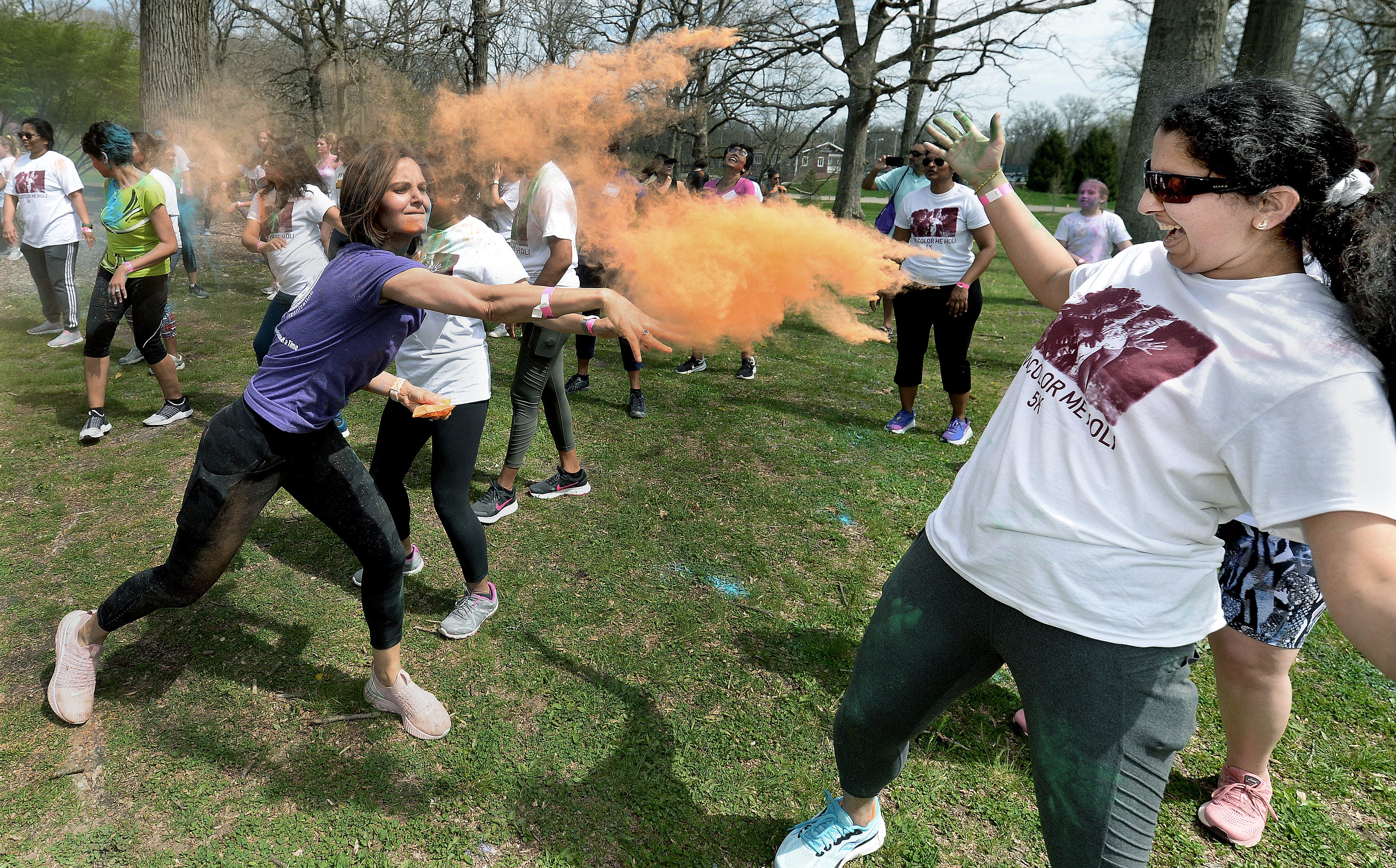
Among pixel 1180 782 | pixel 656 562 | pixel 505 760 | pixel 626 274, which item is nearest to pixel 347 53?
pixel 626 274

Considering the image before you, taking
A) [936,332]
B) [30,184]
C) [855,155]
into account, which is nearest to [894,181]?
[936,332]

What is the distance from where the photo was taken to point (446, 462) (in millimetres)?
3395

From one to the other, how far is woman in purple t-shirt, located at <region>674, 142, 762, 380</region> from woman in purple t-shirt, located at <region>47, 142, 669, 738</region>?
552 cm

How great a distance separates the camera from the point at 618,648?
3557mm

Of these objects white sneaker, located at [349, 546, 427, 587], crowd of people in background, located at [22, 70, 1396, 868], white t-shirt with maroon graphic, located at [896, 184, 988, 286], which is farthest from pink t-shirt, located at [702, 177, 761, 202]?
white sneaker, located at [349, 546, 427, 587]

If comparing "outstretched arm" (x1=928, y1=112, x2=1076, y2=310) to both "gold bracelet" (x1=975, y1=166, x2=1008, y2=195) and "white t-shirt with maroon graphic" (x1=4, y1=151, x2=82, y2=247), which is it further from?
"white t-shirt with maroon graphic" (x1=4, y1=151, x2=82, y2=247)

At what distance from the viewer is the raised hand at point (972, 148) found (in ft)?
7.77

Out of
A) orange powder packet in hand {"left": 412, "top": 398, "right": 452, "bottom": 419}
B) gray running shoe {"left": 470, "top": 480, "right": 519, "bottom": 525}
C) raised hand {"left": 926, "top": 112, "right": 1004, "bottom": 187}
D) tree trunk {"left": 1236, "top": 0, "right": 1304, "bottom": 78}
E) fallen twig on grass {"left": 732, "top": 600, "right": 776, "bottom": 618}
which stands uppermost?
tree trunk {"left": 1236, "top": 0, "right": 1304, "bottom": 78}

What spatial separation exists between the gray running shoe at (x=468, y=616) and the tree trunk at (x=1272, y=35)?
11.8m

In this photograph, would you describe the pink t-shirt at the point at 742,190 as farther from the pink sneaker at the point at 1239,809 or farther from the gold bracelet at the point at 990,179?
the pink sneaker at the point at 1239,809

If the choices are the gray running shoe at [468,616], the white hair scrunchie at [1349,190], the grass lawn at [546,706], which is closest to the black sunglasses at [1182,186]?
the white hair scrunchie at [1349,190]

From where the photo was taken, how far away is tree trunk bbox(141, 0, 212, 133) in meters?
10.9

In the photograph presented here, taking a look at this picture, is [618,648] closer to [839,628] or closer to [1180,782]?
[839,628]

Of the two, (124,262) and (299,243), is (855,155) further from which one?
(124,262)
